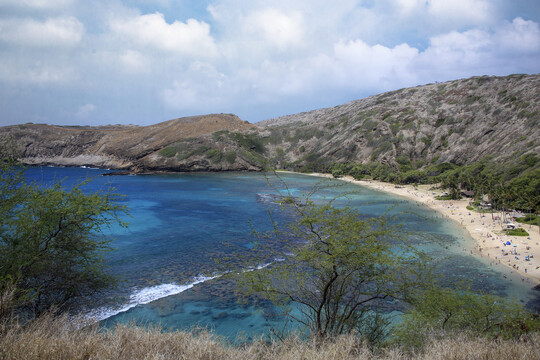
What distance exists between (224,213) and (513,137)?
3222 inches

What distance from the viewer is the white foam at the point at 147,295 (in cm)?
1969

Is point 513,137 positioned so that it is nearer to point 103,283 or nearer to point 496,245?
point 496,245

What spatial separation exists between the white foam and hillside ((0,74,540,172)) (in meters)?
74.6

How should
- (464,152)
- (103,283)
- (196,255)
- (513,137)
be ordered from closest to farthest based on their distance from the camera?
1. (103,283)
2. (196,255)
3. (513,137)
4. (464,152)

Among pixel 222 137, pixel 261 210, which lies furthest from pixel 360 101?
pixel 261 210

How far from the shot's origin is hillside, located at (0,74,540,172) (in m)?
93.4

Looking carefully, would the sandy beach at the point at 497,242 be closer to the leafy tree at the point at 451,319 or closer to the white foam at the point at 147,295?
the leafy tree at the point at 451,319

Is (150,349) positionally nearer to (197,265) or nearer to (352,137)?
(197,265)

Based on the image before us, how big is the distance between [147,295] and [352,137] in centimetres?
12573

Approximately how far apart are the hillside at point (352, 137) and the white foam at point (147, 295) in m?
74.6

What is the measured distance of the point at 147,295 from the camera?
73.4 ft

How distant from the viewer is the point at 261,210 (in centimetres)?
5312

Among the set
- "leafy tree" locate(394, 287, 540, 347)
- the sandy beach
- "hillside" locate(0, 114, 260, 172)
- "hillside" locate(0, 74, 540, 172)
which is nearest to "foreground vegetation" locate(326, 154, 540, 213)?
the sandy beach

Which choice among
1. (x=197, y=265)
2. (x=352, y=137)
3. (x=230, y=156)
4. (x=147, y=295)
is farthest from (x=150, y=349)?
(x=230, y=156)
